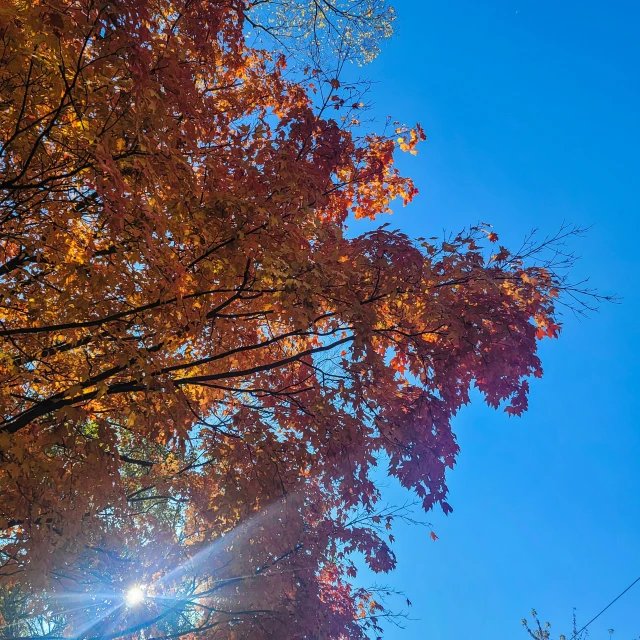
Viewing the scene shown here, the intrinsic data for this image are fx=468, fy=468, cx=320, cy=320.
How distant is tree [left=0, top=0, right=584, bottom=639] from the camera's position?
9.50 ft

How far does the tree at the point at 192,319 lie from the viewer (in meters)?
2.90

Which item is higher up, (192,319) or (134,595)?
(192,319)

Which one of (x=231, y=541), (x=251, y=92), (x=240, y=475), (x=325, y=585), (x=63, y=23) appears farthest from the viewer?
(x=325, y=585)

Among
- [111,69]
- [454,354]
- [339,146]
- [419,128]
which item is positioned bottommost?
[454,354]

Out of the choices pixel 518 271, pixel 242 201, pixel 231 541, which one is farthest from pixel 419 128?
pixel 231 541

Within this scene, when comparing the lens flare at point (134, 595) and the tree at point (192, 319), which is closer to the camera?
the tree at point (192, 319)

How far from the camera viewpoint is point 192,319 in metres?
3.75

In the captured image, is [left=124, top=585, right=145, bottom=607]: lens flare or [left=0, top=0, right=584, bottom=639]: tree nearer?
[left=0, top=0, right=584, bottom=639]: tree

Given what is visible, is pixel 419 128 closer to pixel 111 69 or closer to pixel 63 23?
pixel 111 69

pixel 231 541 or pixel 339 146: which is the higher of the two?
pixel 339 146

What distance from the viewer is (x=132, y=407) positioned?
392cm

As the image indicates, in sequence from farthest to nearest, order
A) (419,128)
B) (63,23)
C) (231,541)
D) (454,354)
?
(419,128)
(231,541)
(454,354)
(63,23)

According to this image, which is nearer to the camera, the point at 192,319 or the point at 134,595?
the point at 192,319

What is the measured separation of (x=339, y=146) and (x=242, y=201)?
8.05ft
